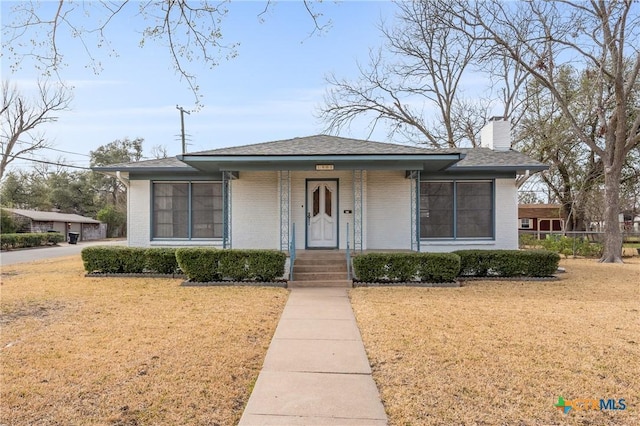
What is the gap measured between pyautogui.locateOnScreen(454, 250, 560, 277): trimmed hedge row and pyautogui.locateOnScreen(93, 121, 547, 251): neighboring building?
5.82 ft

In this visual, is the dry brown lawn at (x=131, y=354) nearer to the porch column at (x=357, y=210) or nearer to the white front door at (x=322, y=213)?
the white front door at (x=322, y=213)

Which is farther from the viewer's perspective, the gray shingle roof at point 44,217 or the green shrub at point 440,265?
the gray shingle roof at point 44,217

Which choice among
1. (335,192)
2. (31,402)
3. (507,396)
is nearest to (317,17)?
(507,396)

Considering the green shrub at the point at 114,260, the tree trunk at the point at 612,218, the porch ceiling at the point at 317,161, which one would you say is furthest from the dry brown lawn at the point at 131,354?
the tree trunk at the point at 612,218

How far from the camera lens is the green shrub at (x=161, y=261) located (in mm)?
10984

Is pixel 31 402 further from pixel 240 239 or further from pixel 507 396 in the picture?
pixel 240 239

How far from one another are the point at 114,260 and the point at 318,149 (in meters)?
6.29

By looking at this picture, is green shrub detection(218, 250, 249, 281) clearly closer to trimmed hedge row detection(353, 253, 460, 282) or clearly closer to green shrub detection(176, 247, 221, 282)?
green shrub detection(176, 247, 221, 282)

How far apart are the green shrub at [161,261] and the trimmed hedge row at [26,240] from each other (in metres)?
20.7

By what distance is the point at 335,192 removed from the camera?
12578mm

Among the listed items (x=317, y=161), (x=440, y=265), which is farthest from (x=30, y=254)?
(x=440, y=265)

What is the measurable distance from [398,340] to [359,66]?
23.3m

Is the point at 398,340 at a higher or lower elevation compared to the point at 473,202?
lower

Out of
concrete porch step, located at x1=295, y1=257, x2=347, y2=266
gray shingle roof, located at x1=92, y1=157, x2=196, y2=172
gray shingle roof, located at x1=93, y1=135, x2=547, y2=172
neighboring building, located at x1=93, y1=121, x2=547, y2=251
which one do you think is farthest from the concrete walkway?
gray shingle roof, located at x1=92, y1=157, x2=196, y2=172
